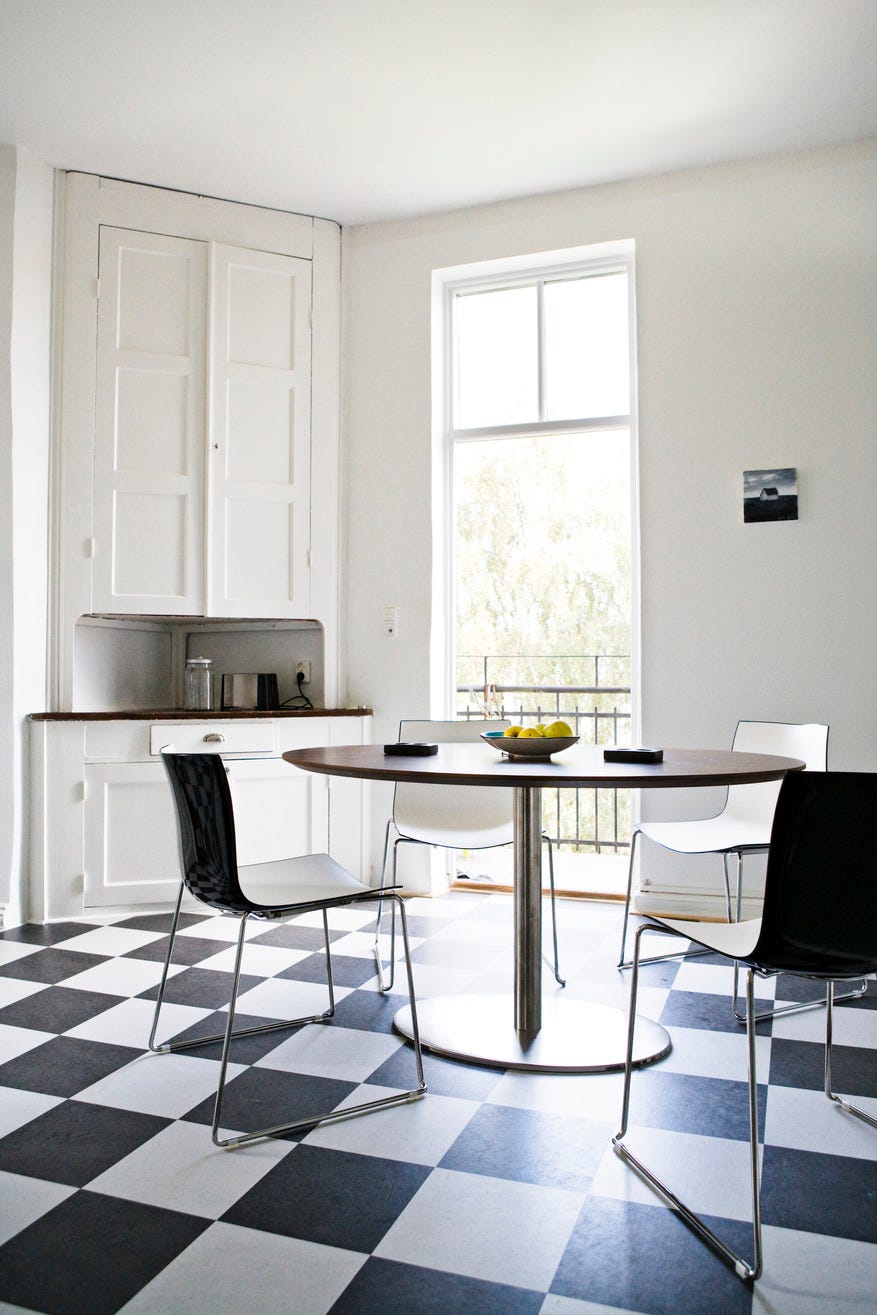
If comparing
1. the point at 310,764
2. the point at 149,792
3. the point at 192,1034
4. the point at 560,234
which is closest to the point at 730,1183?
the point at 310,764

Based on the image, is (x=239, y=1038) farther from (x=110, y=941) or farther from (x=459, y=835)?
(x=110, y=941)

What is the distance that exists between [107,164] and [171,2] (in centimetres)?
113

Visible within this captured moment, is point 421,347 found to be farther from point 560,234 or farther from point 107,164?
point 107,164

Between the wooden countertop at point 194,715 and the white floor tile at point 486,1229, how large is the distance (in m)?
2.41

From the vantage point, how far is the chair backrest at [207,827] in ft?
6.51

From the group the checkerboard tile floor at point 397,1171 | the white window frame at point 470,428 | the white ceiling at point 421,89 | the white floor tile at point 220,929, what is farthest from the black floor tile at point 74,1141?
the white ceiling at point 421,89

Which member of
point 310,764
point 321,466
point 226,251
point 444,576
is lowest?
point 310,764

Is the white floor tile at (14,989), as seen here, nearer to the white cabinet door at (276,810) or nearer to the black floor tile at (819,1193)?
the white cabinet door at (276,810)

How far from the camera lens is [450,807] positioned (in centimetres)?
328

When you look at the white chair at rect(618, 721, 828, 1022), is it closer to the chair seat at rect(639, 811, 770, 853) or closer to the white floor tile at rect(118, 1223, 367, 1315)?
the chair seat at rect(639, 811, 770, 853)

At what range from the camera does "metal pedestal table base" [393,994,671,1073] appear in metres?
2.29

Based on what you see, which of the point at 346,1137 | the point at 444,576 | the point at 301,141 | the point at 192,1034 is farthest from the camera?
the point at 444,576

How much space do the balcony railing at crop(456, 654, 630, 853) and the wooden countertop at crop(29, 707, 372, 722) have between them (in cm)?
55

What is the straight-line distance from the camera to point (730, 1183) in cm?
176
